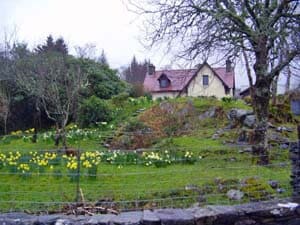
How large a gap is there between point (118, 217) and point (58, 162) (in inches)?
175

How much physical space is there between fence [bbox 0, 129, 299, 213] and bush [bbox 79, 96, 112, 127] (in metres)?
7.05

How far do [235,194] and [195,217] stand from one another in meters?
1.87

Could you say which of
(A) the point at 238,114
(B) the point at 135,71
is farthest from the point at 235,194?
(B) the point at 135,71

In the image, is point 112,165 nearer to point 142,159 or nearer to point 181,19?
point 142,159

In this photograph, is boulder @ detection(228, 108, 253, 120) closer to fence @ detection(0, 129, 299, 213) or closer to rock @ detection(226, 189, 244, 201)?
fence @ detection(0, 129, 299, 213)

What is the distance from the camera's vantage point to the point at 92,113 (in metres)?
15.3

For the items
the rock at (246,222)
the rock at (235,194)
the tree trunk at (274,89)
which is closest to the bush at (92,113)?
the tree trunk at (274,89)

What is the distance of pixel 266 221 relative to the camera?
139 inches

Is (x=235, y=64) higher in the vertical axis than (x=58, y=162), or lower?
higher

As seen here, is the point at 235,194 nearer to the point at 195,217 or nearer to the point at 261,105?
the point at 195,217

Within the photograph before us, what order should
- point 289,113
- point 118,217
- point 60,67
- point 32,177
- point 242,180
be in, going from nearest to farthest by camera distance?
point 118,217, point 242,180, point 32,177, point 289,113, point 60,67

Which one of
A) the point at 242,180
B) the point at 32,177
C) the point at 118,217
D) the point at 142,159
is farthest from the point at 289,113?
the point at 118,217

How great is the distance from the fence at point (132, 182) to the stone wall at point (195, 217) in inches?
24.9

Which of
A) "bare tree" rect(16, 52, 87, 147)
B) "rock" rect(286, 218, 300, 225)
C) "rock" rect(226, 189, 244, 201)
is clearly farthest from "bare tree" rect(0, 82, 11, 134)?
"rock" rect(286, 218, 300, 225)
